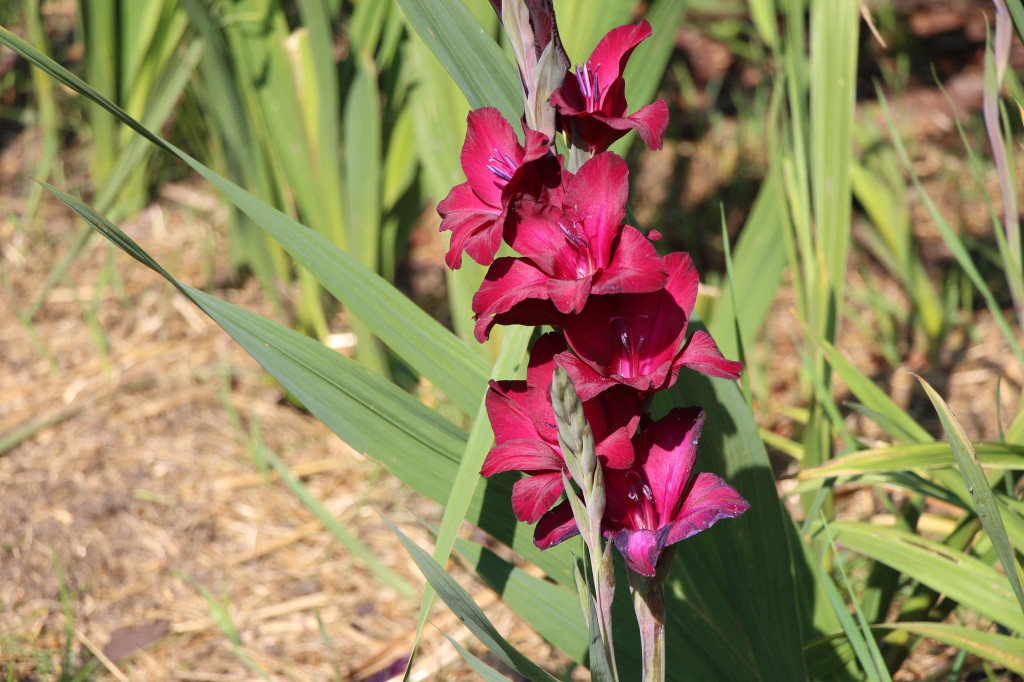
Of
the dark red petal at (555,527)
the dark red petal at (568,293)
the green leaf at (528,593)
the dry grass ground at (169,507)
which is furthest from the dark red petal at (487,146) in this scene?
the dry grass ground at (169,507)

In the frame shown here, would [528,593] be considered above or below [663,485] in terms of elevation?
below

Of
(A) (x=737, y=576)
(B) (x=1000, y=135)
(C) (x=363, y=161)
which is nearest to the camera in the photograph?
(A) (x=737, y=576)

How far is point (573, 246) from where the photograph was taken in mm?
514

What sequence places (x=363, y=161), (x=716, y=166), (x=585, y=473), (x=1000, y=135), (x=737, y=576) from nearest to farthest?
(x=585, y=473) < (x=737, y=576) < (x=1000, y=135) < (x=363, y=161) < (x=716, y=166)

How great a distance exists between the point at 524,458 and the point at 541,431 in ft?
0.07

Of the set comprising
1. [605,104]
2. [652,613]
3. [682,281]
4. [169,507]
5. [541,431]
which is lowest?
[169,507]

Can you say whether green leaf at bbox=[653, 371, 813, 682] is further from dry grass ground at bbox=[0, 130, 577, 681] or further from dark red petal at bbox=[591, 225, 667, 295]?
dry grass ground at bbox=[0, 130, 577, 681]

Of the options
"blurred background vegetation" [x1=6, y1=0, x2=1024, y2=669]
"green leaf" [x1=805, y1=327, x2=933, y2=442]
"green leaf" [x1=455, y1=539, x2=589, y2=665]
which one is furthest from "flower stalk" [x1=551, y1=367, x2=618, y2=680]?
"green leaf" [x1=805, y1=327, x2=933, y2=442]

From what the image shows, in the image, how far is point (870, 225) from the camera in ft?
5.76

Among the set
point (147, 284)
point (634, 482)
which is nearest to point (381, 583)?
point (634, 482)

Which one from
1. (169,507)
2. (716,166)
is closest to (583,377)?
(169,507)

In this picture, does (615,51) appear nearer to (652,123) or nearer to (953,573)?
(652,123)

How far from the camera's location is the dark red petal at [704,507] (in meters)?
0.49

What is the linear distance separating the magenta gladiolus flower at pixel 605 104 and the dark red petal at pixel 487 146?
39 millimetres
